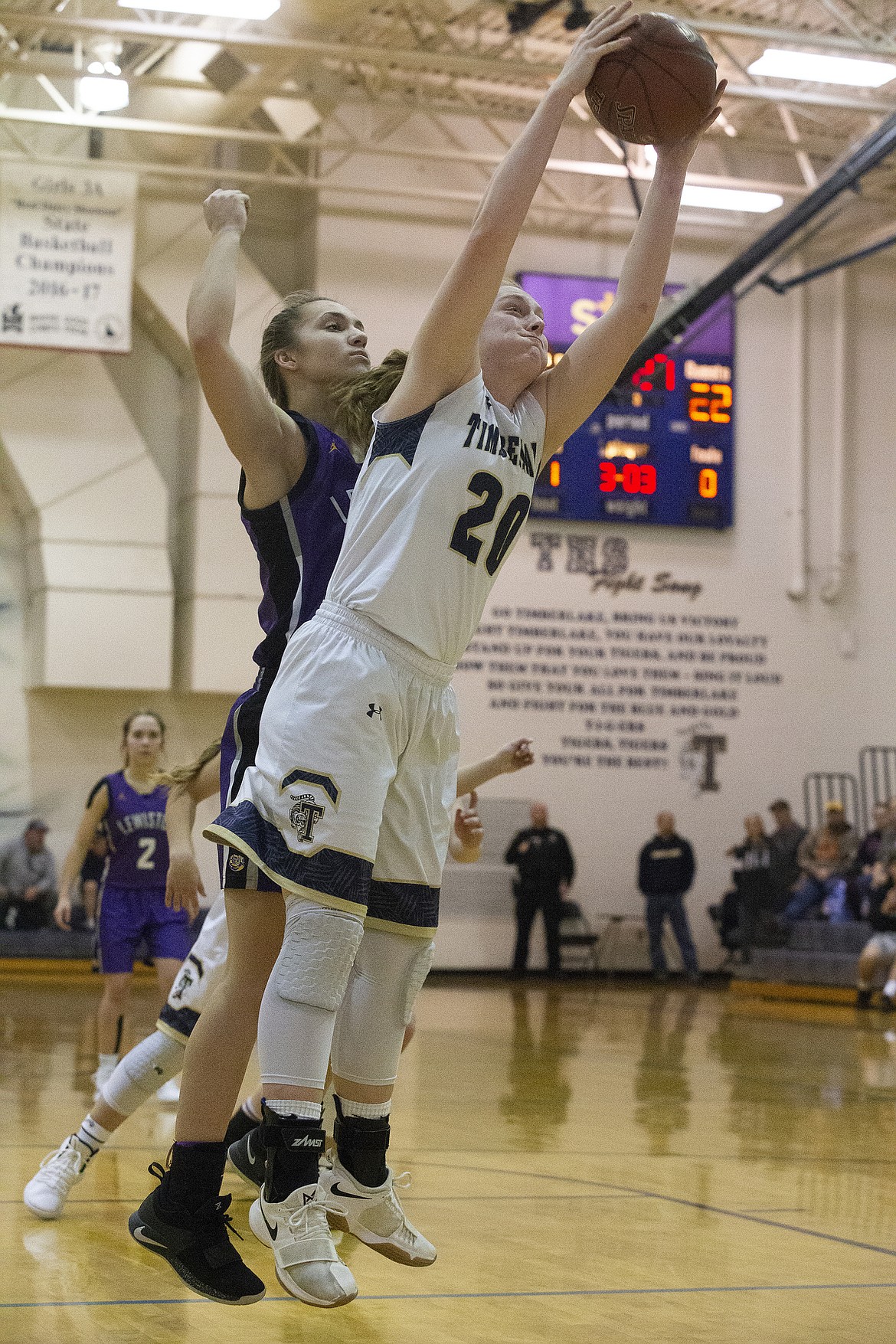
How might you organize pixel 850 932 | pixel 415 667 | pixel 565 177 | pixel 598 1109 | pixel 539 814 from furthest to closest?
pixel 565 177 → pixel 539 814 → pixel 850 932 → pixel 598 1109 → pixel 415 667

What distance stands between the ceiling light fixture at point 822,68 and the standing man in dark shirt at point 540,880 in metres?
6.45

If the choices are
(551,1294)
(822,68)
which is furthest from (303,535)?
(822,68)

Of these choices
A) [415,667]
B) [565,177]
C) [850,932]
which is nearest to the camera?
[415,667]

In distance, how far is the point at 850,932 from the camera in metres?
12.5

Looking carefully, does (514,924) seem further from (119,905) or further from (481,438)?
(481,438)

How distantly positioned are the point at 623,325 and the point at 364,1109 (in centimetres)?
145

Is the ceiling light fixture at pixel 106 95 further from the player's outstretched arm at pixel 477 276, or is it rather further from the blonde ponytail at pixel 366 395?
the player's outstretched arm at pixel 477 276

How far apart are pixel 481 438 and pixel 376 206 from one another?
12474 millimetres

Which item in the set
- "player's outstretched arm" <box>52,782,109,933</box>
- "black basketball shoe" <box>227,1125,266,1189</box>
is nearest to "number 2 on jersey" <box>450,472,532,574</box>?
"black basketball shoe" <box>227,1125,266,1189</box>

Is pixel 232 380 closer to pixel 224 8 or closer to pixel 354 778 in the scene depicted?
pixel 354 778

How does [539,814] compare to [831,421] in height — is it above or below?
below

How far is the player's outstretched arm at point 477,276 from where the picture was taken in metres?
2.44

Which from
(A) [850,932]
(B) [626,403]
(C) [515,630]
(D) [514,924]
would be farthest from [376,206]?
(A) [850,932]

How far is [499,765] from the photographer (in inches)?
159
